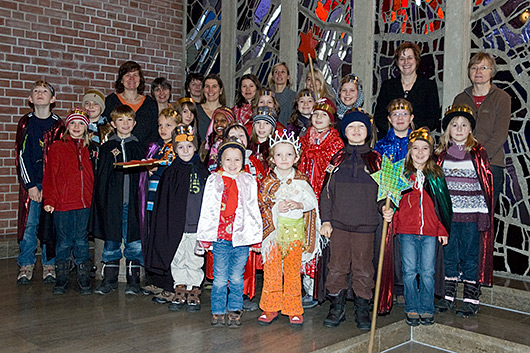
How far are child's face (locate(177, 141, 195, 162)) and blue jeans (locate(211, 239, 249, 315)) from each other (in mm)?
776

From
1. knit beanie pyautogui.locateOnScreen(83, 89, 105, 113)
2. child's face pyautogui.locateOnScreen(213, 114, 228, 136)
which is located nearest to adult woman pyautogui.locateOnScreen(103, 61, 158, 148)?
knit beanie pyautogui.locateOnScreen(83, 89, 105, 113)

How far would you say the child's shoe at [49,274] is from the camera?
4934 millimetres

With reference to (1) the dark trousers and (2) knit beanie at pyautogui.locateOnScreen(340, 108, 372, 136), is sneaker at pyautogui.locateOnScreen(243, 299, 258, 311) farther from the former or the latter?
(2) knit beanie at pyautogui.locateOnScreen(340, 108, 372, 136)

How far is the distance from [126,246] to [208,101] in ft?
5.91

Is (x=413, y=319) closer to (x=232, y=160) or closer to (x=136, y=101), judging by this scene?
(x=232, y=160)

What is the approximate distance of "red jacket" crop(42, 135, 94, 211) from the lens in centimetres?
464

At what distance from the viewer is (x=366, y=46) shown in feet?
19.8

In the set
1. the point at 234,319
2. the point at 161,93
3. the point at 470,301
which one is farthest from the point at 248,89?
the point at 470,301

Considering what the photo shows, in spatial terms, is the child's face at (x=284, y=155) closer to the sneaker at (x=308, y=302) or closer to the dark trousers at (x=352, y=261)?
the dark trousers at (x=352, y=261)

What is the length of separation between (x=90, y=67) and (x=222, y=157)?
13.0 ft

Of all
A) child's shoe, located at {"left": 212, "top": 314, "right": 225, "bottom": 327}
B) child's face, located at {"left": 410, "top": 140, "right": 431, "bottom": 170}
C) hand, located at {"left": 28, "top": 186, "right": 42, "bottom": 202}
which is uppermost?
child's face, located at {"left": 410, "top": 140, "right": 431, "bottom": 170}

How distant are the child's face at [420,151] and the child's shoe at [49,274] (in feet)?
11.1

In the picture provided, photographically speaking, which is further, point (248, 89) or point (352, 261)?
point (248, 89)

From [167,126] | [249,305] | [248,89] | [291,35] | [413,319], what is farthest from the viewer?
[291,35]
